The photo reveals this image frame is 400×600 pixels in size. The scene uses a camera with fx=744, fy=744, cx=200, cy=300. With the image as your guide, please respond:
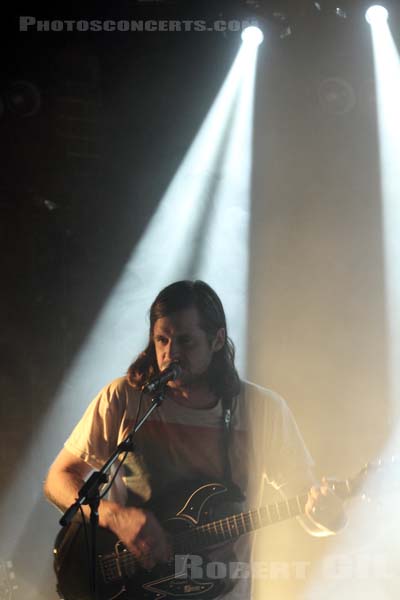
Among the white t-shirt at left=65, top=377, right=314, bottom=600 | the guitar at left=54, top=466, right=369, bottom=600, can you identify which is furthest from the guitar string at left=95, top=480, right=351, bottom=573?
the white t-shirt at left=65, top=377, right=314, bottom=600

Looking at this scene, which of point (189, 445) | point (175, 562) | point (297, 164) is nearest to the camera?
point (175, 562)

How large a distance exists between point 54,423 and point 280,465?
137 cm

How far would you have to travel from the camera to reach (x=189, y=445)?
375 cm

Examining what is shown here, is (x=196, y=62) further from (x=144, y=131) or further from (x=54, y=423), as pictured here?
(x=54, y=423)

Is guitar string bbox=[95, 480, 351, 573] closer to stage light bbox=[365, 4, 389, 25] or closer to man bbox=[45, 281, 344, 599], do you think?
man bbox=[45, 281, 344, 599]

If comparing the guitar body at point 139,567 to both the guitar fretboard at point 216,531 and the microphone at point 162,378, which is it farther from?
the microphone at point 162,378

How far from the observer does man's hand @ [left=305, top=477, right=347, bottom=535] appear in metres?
3.31

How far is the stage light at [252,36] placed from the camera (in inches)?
183

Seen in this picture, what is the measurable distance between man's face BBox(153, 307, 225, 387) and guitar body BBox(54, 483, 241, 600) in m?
0.64

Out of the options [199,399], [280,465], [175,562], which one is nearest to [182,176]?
[199,399]

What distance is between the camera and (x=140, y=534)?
11.3 feet

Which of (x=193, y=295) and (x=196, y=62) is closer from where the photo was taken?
(x=193, y=295)

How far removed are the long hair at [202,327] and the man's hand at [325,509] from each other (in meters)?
0.78

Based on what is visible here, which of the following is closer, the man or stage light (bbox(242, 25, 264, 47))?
the man
